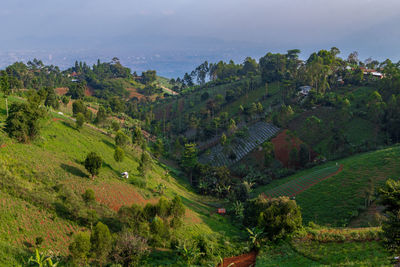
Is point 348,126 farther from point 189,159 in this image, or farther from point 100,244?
point 100,244

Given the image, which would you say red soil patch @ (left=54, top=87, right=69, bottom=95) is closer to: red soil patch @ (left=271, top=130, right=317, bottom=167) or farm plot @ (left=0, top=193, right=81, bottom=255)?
red soil patch @ (left=271, top=130, right=317, bottom=167)

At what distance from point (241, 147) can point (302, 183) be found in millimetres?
26338

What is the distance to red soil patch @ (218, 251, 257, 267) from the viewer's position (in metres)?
25.0

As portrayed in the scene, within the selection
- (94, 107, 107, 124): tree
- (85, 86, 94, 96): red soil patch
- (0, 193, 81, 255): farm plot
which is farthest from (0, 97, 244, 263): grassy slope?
(85, 86, 94, 96): red soil patch

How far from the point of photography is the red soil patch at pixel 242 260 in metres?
25.0

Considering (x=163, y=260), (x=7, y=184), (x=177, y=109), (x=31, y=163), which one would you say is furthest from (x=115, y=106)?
(x=163, y=260)

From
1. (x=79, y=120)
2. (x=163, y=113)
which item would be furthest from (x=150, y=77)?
(x=79, y=120)

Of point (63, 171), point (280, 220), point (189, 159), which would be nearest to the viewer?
point (280, 220)

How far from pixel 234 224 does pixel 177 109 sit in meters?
78.0

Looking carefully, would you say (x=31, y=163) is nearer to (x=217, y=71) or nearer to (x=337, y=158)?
(x=337, y=158)

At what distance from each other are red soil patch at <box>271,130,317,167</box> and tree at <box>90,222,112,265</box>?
161 ft

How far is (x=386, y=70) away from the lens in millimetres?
76625

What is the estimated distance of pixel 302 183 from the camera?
47.0 metres

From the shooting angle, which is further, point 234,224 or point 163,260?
point 234,224
